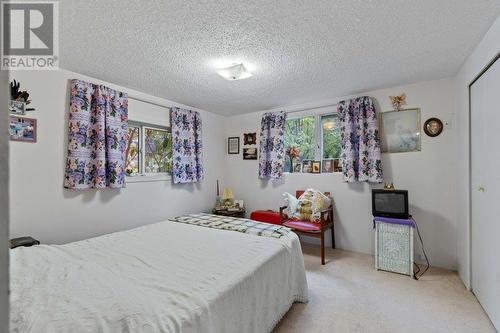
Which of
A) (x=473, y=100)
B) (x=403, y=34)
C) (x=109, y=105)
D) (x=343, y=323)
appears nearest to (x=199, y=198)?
(x=109, y=105)

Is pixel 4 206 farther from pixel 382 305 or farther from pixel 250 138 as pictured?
pixel 250 138

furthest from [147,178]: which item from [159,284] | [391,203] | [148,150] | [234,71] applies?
[391,203]

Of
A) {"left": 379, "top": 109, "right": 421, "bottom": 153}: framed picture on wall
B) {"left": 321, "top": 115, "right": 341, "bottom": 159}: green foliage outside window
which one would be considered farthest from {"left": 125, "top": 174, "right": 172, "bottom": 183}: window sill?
{"left": 379, "top": 109, "right": 421, "bottom": 153}: framed picture on wall

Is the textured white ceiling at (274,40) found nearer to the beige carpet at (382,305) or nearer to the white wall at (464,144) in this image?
the white wall at (464,144)

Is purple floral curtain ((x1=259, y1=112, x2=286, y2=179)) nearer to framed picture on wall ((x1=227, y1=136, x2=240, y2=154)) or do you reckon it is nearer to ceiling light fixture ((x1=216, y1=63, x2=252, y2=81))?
framed picture on wall ((x1=227, y1=136, x2=240, y2=154))

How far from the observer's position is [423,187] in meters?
3.15

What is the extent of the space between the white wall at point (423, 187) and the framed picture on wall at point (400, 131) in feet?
0.25

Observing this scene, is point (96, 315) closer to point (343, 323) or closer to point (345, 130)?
point (343, 323)

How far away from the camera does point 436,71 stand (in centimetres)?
278

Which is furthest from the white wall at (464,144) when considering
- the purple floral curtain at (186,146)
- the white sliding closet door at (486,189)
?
the purple floral curtain at (186,146)

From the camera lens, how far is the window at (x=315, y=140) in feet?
12.7

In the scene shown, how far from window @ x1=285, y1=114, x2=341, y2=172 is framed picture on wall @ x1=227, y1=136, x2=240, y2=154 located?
105cm

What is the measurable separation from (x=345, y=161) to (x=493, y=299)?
81.1 inches

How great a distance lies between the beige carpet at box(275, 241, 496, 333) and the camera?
1.93m
